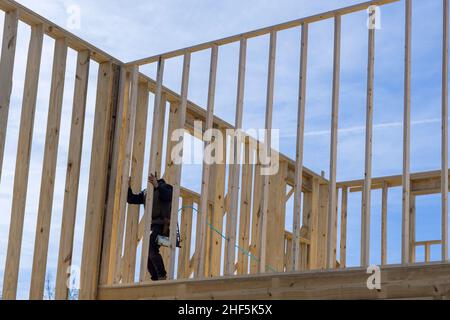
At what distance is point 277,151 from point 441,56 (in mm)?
4274

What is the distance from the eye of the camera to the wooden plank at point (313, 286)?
19.5 ft

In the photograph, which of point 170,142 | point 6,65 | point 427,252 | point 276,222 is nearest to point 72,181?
point 6,65

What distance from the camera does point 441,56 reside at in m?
6.27

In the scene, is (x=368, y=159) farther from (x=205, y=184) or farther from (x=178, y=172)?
(x=178, y=172)

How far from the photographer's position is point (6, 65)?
6.90m

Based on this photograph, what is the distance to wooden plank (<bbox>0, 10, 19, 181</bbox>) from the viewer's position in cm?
678

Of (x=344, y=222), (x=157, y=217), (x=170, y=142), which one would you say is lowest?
(x=157, y=217)

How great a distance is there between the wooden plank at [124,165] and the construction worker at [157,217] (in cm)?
9

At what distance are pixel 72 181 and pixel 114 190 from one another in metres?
0.46

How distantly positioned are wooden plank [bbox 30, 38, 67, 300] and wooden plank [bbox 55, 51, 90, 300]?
0.22 metres

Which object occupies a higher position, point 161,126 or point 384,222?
point 161,126

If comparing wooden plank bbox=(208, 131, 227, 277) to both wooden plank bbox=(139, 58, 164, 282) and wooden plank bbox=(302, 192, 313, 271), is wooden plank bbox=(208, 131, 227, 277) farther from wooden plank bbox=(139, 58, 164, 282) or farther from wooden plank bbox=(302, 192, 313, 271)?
wooden plank bbox=(302, 192, 313, 271)
